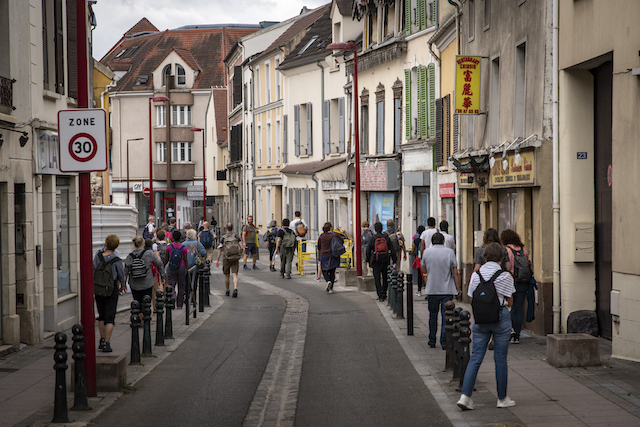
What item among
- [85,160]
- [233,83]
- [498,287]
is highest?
[233,83]

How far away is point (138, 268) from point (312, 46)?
92.2 ft

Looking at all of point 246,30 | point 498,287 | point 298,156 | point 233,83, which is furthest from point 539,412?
point 246,30

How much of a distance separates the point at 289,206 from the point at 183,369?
3181 centimetres

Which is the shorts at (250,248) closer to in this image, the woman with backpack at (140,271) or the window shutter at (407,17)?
the window shutter at (407,17)

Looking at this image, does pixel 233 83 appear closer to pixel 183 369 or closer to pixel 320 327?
pixel 320 327

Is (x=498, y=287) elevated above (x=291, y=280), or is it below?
above

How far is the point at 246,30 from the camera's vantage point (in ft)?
268

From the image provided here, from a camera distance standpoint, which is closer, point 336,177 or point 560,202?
point 560,202

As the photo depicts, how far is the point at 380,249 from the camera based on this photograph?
20.1m

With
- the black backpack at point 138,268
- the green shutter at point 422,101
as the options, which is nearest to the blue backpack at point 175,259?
the black backpack at point 138,268

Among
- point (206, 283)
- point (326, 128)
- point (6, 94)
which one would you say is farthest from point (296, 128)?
point (6, 94)

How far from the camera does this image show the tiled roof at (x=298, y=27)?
4569 cm

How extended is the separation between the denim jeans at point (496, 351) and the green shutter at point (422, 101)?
56.1 ft

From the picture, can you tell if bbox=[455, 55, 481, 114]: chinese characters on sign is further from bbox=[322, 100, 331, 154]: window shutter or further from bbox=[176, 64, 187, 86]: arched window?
bbox=[176, 64, 187, 86]: arched window
